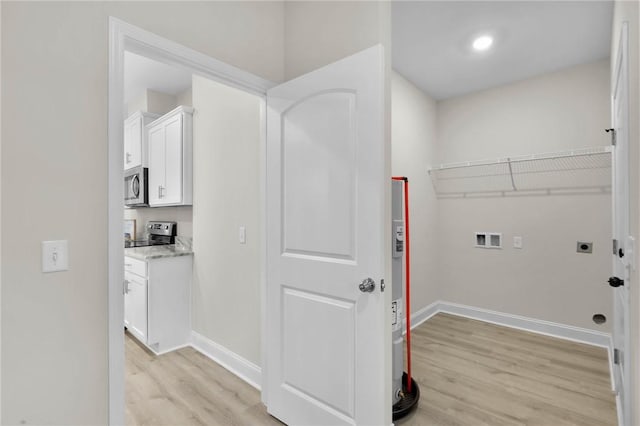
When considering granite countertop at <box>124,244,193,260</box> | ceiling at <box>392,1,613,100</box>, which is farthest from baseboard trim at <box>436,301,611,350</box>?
granite countertop at <box>124,244,193,260</box>

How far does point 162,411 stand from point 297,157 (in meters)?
1.75

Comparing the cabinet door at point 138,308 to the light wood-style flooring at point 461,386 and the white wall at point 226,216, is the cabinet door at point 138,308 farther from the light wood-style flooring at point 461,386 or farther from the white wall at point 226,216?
the white wall at point 226,216

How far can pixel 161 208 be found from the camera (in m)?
3.70

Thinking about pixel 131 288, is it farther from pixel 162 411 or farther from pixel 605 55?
pixel 605 55

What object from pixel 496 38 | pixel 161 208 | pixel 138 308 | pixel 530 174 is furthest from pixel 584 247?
pixel 161 208

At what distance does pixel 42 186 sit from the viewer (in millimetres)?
1160

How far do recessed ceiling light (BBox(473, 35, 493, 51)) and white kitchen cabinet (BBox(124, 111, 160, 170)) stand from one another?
3.27 metres

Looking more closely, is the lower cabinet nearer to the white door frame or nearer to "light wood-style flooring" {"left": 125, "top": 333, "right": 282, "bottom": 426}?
"light wood-style flooring" {"left": 125, "top": 333, "right": 282, "bottom": 426}

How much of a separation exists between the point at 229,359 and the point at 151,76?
9.32 feet

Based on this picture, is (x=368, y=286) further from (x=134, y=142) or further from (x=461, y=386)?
(x=134, y=142)

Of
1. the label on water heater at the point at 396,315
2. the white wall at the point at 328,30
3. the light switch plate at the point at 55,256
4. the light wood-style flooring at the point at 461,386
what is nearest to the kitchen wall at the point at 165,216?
the light wood-style flooring at the point at 461,386

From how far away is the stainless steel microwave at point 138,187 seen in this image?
12.0ft

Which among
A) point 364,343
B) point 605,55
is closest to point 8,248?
point 364,343

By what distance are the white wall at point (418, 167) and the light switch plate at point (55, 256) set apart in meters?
2.64
